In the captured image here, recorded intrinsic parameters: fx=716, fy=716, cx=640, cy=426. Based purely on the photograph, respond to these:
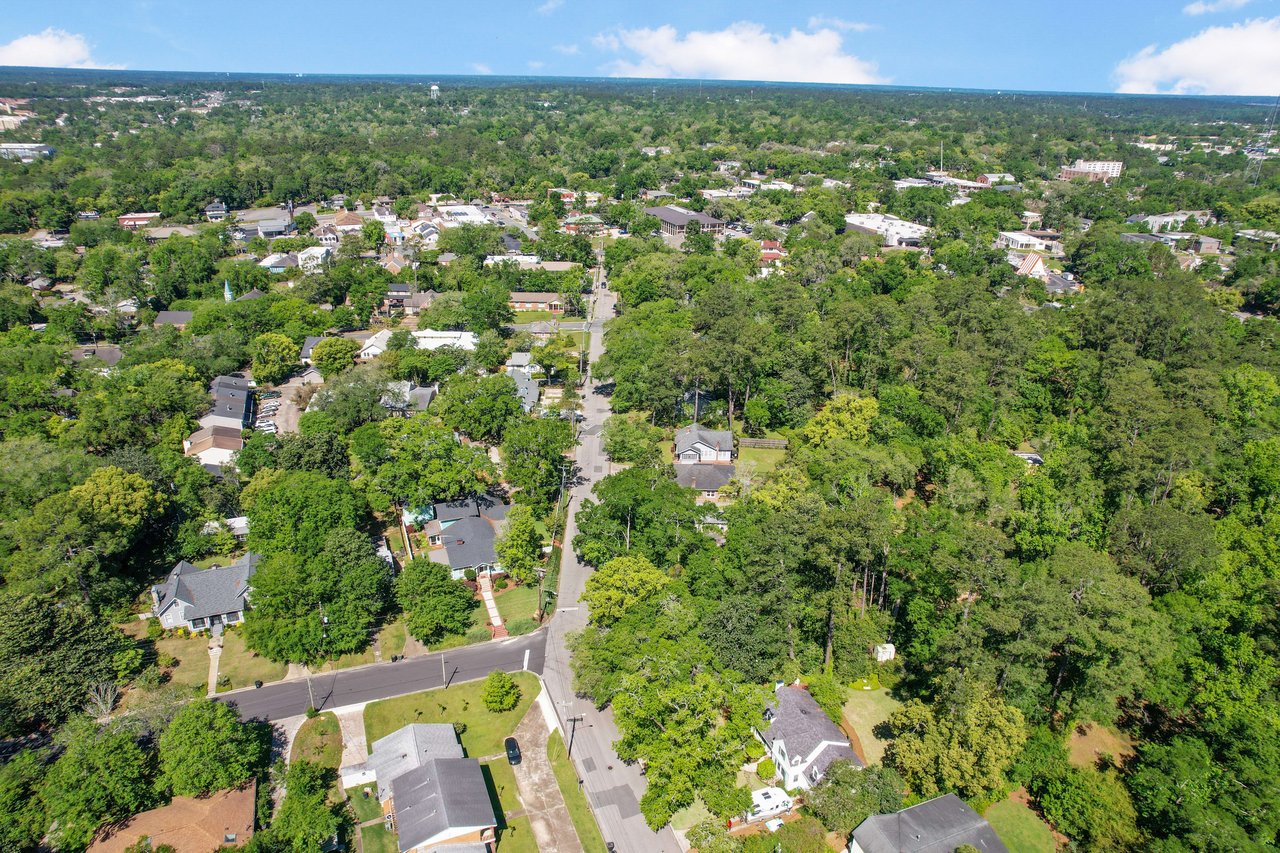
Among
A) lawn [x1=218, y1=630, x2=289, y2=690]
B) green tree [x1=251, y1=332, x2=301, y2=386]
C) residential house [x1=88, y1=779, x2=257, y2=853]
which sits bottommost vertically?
lawn [x1=218, y1=630, x2=289, y2=690]

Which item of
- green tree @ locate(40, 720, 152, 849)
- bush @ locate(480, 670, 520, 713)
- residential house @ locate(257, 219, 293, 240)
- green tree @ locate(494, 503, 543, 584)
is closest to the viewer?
green tree @ locate(40, 720, 152, 849)

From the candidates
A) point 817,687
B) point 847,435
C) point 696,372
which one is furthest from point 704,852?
point 696,372

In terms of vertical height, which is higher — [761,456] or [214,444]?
[214,444]

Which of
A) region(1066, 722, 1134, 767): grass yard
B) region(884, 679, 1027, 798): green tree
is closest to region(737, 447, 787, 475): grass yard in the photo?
region(1066, 722, 1134, 767): grass yard

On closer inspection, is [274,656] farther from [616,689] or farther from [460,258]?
[460,258]

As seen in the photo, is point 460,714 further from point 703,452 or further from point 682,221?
point 682,221

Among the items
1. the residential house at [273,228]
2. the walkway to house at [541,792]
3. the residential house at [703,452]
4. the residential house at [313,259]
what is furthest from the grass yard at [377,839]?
the residential house at [273,228]

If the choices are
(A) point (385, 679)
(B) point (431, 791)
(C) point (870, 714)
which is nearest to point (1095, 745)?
(C) point (870, 714)

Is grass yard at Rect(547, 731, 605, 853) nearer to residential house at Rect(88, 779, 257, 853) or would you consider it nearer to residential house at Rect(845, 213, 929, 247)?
residential house at Rect(88, 779, 257, 853)
